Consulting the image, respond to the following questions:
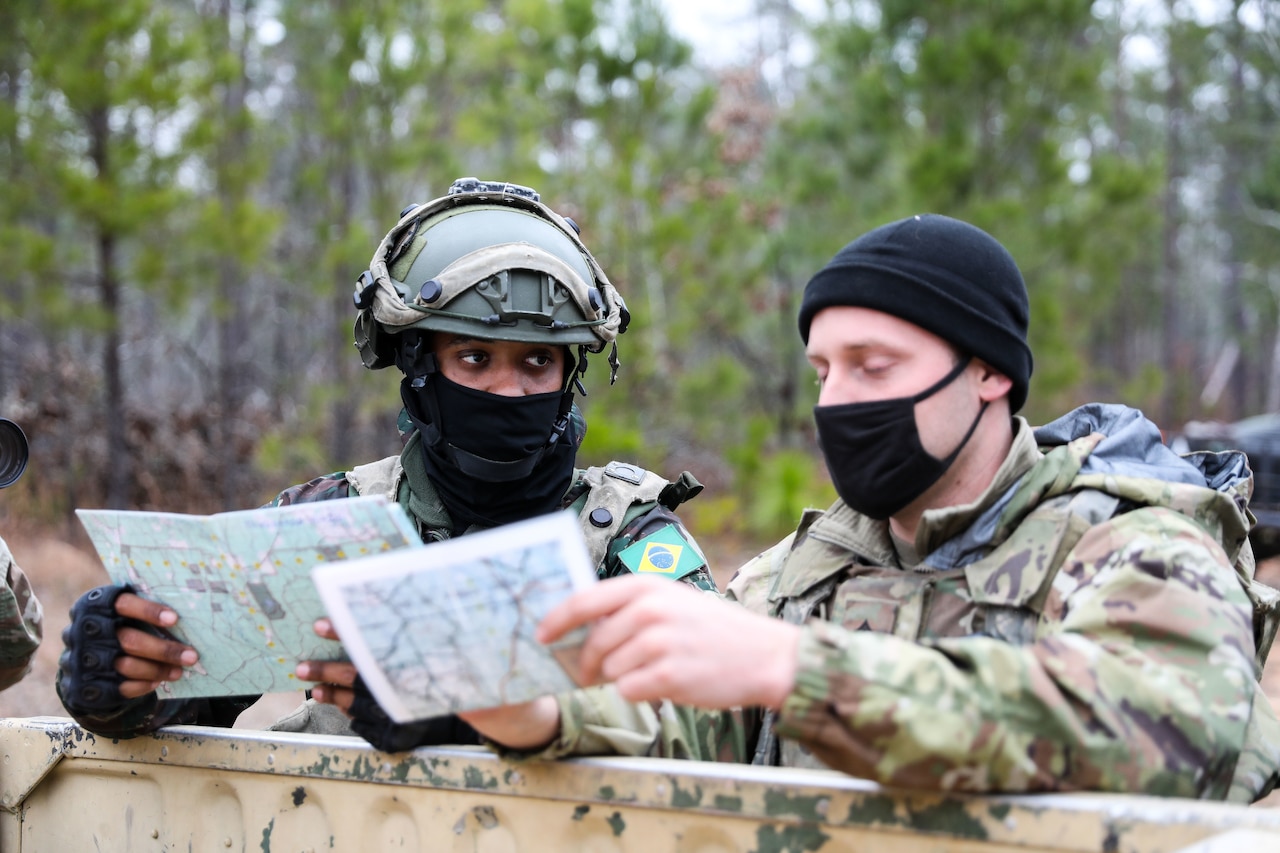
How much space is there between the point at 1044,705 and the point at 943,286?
0.83m

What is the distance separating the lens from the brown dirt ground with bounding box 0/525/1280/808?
21.4 ft

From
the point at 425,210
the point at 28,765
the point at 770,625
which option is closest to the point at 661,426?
the point at 425,210

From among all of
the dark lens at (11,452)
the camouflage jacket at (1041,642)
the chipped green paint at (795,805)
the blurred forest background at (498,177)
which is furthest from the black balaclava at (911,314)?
the blurred forest background at (498,177)

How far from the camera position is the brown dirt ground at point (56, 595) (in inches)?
257

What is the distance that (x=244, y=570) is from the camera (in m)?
2.00

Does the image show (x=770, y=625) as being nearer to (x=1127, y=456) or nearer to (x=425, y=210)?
(x=1127, y=456)

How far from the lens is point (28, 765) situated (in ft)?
8.45

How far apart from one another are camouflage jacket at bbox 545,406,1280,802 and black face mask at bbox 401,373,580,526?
79cm

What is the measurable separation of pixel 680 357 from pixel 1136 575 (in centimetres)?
1166

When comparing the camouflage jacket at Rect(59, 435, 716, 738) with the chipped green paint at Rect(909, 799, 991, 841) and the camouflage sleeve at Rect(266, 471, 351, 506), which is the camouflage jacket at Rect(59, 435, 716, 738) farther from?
the chipped green paint at Rect(909, 799, 991, 841)

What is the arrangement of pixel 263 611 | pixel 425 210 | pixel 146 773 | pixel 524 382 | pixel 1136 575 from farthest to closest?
1. pixel 425 210
2. pixel 524 382
3. pixel 146 773
4. pixel 263 611
5. pixel 1136 575

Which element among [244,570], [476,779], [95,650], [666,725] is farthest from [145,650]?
[666,725]

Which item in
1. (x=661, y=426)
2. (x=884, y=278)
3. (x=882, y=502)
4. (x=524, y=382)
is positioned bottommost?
(x=661, y=426)

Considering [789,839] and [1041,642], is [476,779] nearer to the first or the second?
[789,839]
